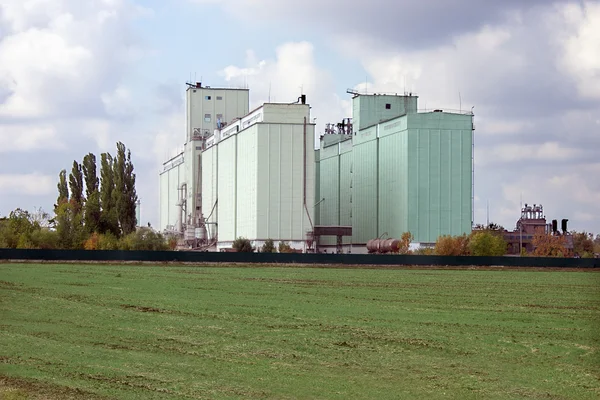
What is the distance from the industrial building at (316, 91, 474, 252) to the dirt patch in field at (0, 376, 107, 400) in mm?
94908

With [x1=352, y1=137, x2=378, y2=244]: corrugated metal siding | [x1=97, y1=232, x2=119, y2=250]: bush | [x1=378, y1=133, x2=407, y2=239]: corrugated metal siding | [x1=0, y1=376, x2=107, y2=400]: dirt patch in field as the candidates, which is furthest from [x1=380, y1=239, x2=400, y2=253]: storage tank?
[x1=0, y1=376, x2=107, y2=400]: dirt patch in field

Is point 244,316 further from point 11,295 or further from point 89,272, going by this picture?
point 89,272

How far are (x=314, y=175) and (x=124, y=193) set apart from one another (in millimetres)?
24433

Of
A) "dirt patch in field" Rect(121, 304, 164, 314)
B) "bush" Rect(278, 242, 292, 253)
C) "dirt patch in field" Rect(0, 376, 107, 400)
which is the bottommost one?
"dirt patch in field" Rect(0, 376, 107, 400)

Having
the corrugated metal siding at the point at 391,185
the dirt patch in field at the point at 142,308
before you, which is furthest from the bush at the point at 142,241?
the dirt patch in field at the point at 142,308

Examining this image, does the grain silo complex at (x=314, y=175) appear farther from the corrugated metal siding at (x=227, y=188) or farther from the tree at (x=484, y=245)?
the tree at (x=484, y=245)

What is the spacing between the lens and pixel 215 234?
421ft

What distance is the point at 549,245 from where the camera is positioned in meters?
130

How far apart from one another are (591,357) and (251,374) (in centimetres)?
861

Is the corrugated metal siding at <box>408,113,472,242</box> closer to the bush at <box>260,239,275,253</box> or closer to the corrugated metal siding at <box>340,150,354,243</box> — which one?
the bush at <box>260,239,275,253</box>

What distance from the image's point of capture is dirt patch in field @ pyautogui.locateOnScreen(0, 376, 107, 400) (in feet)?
53.6

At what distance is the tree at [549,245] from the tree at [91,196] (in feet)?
190

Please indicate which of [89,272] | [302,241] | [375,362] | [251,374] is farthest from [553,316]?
[302,241]

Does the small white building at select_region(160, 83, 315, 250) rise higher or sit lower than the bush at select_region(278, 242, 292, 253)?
higher
